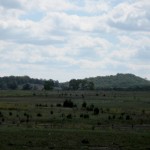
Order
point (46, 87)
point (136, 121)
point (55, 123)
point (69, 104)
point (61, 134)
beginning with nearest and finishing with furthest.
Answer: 1. point (61, 134)
2. point (55, 123)
3. point (136, 121)
4. point (69, 104)
5. point (46, 87)

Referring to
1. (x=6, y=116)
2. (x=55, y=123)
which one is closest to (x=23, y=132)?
(x=55, y=123)

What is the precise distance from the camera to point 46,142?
33594mm

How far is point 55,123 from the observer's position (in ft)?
163

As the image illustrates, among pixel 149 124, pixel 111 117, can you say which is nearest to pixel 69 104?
pixel 111 117

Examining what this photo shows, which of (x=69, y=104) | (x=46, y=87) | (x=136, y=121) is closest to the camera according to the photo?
(x=136, y=121)

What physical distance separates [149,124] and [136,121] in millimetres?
2825

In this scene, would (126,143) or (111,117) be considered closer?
(126,143)

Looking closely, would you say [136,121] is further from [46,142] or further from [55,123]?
[46,142]

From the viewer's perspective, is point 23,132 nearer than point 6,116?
Yes

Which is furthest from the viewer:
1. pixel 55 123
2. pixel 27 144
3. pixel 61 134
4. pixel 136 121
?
pixel 136 121

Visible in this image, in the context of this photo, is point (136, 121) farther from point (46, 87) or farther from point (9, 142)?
point (46, 87)

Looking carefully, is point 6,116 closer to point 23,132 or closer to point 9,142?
point 23,132

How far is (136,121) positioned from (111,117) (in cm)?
327

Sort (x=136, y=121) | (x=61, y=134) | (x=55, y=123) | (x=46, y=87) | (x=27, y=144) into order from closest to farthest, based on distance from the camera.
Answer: (x=27, y=144) < (x=61, y=134) < (x=55, y=123) < (x=136, y=121) < (x=46, y=87)
